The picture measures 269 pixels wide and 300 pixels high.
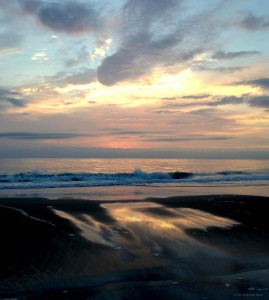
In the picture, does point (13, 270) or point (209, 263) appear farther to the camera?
point (209, 263)

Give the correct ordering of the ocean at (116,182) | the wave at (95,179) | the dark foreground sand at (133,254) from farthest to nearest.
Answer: the wave at (95,179), the ocean at (116,182), the dark foreground sand at (133,254)

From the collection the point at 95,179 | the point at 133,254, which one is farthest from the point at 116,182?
the point at 133,254

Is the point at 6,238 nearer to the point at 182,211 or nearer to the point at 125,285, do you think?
the point at 125,285

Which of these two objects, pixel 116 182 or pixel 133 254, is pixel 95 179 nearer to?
pixel 116 182

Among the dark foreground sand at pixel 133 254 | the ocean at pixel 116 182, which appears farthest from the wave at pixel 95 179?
the dark foreground sand at pixel 133 254

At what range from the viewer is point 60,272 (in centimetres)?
614

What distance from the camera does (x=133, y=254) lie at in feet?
24.3

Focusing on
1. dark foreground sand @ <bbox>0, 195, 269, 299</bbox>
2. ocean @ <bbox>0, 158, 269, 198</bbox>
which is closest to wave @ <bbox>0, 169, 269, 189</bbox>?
ocean @ <bbox>0, 158, 269, 198</bbox>

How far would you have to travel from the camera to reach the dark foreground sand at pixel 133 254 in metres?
5.34

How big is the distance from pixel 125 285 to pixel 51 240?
11.8 feet

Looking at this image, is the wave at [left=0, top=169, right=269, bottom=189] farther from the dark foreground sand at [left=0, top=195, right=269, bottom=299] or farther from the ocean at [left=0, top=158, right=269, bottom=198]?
the dark foreground sand at [left=0, top=195, right=269, bottom=299]

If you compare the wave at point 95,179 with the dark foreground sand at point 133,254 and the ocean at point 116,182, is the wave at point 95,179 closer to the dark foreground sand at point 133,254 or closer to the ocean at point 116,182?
the ocean at point 116,182

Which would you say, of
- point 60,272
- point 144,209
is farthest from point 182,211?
point 60,272

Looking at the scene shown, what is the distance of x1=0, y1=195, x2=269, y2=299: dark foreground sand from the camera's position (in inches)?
210
